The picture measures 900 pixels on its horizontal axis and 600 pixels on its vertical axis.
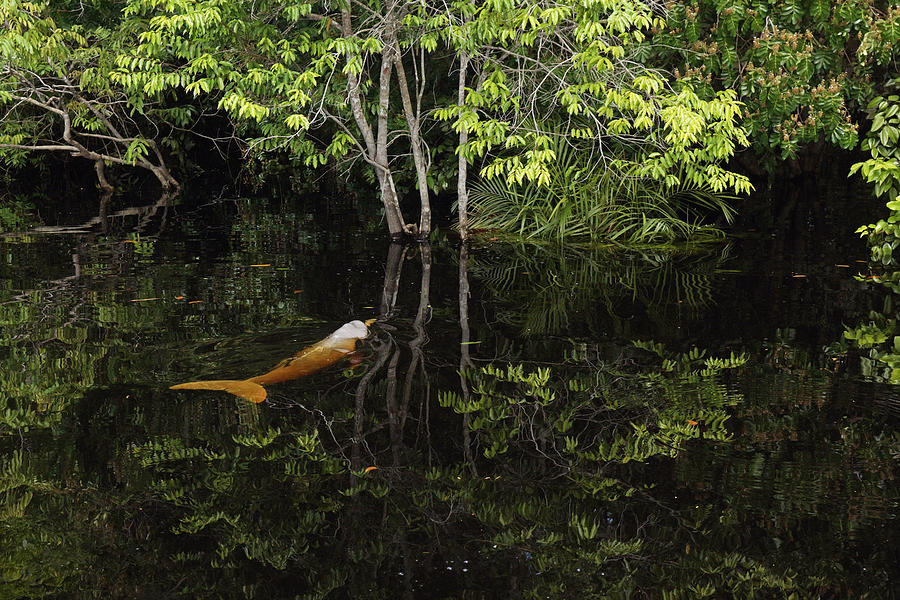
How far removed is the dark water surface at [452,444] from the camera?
355cm

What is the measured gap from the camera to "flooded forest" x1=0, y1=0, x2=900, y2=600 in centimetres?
368

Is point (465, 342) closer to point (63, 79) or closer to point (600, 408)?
point (600, 408)

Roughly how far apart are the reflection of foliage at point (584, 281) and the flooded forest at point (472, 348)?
2.6 inches

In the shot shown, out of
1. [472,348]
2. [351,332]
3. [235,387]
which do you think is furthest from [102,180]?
[235,387]

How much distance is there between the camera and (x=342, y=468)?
4.42 meters

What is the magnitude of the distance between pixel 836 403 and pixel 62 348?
512cm

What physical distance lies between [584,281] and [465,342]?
266cm

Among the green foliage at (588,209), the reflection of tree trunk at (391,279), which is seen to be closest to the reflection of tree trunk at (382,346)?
the reflection of tree trunk at (391,279)

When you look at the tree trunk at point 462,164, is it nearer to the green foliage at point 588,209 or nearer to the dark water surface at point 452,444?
the green foliage at point 588,209

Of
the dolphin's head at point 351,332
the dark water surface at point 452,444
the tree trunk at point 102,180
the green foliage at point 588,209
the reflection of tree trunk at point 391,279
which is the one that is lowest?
the dark water surface at point 452,444

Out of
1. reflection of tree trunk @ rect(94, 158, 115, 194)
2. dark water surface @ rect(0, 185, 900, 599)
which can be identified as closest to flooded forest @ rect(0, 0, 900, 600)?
dark water surface @ rect(0, 185, 900, 599)

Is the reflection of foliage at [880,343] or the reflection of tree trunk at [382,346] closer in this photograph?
the reflection of tree trunk at [382,346]

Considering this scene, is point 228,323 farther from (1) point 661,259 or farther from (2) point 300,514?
(1) point 661,259

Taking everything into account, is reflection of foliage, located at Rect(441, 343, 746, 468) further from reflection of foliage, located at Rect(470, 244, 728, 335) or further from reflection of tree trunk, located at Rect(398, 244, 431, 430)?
reflection of foliage, located at Rect(470, 244, 728, 335)
